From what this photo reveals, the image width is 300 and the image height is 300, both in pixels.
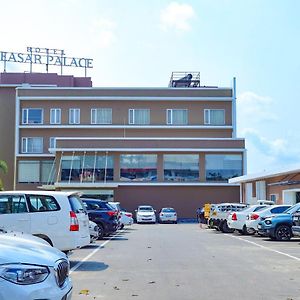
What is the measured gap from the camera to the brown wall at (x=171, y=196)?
49781mm

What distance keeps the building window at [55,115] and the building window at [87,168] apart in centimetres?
753

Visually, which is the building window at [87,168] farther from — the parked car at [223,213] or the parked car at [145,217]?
the parked car at [223,213]

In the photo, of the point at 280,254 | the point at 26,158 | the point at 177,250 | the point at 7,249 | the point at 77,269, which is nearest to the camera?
the point at 7,249

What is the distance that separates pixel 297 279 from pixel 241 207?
60.6ft

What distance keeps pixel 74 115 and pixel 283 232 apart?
124 ft

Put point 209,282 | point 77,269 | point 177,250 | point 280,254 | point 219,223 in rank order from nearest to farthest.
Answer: point 209,282
point 77,269
point 280,254
point 177,250
point 219,223

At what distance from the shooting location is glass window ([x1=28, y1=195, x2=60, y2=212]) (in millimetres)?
13219

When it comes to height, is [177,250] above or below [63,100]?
below

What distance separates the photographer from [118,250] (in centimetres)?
1800

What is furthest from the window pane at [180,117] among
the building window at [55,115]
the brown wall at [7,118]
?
the brown wall at [7,118]

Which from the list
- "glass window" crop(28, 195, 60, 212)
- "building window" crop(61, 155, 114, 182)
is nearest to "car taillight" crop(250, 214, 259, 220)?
"glass window" crop(28, 195, 60, 212)

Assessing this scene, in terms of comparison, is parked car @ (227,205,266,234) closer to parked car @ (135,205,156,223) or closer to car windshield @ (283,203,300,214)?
car windshield @ (283,203,300,214)

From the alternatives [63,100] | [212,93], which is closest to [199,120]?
[212,93]

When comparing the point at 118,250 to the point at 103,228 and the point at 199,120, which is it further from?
the point at 199,120
